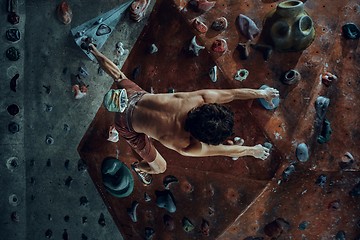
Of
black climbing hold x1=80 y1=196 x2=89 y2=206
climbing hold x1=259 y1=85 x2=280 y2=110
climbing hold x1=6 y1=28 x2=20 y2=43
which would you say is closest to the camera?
climbing hold x1=259 y1=85 x2=280 y2=110

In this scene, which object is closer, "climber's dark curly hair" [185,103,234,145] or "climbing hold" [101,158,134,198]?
"climber's dark curly hair" [185,103,234,145]

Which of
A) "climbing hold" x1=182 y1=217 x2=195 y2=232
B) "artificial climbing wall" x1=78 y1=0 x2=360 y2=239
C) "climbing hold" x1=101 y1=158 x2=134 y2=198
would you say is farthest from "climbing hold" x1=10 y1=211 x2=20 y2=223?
"climbing hold" x1=182 y1=217 x2=195 y2=232

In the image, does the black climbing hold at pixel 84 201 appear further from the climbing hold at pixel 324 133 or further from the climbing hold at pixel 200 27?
the climbing hold at pixel 324 133

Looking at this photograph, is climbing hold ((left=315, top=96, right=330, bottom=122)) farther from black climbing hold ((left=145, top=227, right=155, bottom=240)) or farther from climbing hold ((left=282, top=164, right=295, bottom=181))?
black climbing hold ((left=145, top=227, right=155, bottom=240))

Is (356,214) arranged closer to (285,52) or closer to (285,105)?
(285,105)

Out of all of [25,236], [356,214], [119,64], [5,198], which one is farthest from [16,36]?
[356,214]

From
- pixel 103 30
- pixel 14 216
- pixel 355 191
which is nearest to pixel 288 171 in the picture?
pixel 355 191

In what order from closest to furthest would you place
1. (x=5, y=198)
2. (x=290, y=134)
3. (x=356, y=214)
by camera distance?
(x=290, y=134) → (x=356, y=214) → (x=5, y=198)

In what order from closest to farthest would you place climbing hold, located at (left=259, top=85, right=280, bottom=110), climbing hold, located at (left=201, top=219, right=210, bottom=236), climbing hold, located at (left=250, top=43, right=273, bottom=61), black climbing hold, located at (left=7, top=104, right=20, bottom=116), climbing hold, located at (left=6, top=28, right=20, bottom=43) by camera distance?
climbing hold, located at (left=259, top=85, right=280, bottom=110)
climbing hold, located at (left=250, top=43, right=273, bottom=61)
climbing hold, located at (left=201, top=219, right=210, bottom=236)
climbing hold, located at (left=6, top=28, right=20, bottom=43)
black climbing hold, located at (left=7, top=104, right=20, bottom=116)

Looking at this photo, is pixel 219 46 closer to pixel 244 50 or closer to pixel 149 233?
pixel 244 50
